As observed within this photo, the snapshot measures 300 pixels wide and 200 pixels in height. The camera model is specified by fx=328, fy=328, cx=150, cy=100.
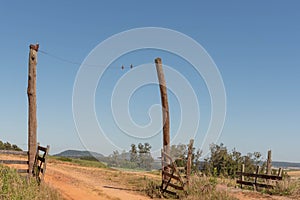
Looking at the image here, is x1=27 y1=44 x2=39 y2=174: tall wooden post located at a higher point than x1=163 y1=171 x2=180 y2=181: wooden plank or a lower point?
higher

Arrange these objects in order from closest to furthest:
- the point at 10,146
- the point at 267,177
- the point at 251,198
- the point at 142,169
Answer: the point at 251,198
the point at 267,177
the point at 142,169
the point at 10,146

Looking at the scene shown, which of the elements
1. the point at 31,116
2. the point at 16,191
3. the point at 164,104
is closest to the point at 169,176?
the point at 164,104

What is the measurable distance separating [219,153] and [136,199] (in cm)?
2989

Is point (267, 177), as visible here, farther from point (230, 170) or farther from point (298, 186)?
point (230, 170)

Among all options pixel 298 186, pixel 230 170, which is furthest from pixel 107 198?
pixel 230 170

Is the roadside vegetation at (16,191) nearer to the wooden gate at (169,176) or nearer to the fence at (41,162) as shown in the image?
the fence at (41,162)

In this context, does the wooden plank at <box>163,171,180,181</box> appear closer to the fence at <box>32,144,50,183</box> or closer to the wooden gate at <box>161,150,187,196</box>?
the wooden gate at <box>161,150,187,196</box>

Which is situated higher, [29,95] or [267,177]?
[29,95]

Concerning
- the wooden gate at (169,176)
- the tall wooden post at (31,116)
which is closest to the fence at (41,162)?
the tall wooden post at (31,116)

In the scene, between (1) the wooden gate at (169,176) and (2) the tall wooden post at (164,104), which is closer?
(1) the wooden gate at (169,176)

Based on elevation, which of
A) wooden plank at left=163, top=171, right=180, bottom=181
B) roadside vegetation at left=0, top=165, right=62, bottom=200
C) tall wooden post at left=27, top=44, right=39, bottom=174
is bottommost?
roadside vegetation at left=0, top=165, right=62, bottom=200

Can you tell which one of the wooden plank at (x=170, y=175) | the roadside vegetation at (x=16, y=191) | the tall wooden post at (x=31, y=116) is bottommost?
the roadside vegetation at (x=16, y=191)

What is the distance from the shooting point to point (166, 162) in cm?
1556

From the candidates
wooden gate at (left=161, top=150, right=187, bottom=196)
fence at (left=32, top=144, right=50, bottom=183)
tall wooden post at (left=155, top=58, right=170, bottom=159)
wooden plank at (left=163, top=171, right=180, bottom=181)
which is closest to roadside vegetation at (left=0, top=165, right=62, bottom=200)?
fence at (left=32, top=144, right=50, bottom=183)
